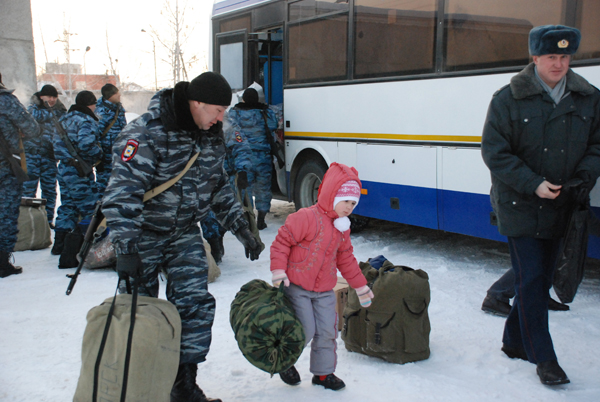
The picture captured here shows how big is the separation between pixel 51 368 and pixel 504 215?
281 cm

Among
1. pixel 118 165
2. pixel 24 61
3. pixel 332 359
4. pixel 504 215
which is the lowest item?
pixel 332 359

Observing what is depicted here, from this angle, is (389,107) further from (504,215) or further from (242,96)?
(504,215)

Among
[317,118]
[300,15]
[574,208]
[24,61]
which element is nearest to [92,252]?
[317,118]

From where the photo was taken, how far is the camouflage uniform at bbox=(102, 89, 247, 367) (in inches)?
101

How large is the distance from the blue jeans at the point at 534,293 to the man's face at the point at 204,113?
1.79 meters

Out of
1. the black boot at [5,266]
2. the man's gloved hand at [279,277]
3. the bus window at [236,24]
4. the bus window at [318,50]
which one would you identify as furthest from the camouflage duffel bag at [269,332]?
the bus window at [236,24]

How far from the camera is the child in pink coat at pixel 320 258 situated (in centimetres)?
297

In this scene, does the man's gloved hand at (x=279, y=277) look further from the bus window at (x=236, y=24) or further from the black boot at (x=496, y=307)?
the bus window at (x=236, y=24)

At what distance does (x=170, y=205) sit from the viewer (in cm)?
273

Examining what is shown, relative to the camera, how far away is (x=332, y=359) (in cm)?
306

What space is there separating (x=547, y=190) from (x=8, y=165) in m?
4.80

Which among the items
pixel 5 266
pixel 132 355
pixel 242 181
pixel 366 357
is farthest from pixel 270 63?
pixel 132 355

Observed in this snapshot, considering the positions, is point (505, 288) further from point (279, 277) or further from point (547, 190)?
point (279, 277)

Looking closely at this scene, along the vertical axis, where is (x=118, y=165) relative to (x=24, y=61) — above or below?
below
